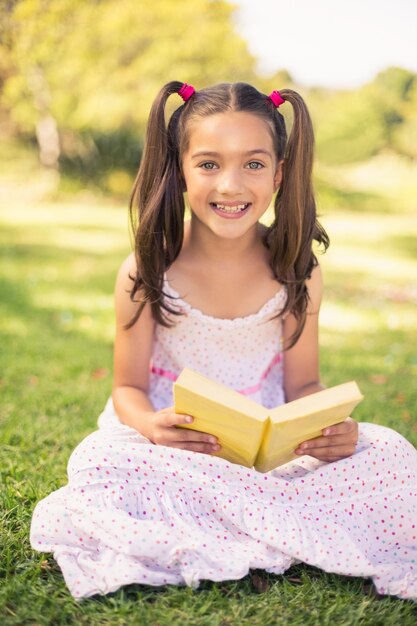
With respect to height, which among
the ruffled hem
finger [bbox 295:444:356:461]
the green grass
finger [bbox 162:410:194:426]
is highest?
finger [bbox 162:410:194:426]

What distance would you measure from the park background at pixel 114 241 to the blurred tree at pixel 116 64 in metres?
0.03

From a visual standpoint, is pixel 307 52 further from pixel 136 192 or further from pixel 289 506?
pixel 289 506

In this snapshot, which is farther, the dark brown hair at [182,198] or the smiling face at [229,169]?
the dark brown hair at [182,198]

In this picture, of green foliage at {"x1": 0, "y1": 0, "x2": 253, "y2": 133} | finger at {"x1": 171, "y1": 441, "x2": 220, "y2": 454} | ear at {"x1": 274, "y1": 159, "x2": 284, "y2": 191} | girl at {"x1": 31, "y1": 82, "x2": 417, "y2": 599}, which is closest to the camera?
girl at {"x1": 31, "y1": 82, "x2": 417, "y2": 599}

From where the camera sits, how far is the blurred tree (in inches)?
442

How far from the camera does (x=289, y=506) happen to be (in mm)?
1963

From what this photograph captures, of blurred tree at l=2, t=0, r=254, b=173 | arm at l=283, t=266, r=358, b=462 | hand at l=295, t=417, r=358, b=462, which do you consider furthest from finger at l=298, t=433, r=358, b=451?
blurred tree at l=2, t=0, r=254, b=173

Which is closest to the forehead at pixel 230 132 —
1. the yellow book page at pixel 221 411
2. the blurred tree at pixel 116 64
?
the yellow book page at pixel 221 411

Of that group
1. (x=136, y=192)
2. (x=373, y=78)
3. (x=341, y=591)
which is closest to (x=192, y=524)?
(x=341, y=591)

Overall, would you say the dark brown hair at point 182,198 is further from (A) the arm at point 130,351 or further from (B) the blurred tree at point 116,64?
(B) the blurred tree at point 116,64

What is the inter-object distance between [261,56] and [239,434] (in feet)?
37.7

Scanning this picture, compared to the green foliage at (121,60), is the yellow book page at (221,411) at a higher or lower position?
lower

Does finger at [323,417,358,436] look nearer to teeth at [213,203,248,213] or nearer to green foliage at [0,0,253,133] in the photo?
teeth at [213,203,248,213]

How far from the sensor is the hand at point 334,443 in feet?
6.37
